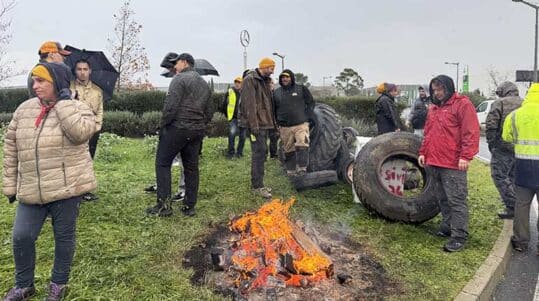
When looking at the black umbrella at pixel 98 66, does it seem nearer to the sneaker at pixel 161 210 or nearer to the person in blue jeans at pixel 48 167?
the sneaker at pixel 161 210

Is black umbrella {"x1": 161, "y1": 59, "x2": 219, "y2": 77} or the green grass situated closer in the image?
the green grass

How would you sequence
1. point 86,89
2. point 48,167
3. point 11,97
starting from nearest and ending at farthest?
point 48,167, point 86,89, point 11,97

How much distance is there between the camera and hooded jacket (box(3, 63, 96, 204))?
10.1 feet

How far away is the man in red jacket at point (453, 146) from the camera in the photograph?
4.64 metres

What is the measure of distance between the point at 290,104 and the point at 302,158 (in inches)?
36.9

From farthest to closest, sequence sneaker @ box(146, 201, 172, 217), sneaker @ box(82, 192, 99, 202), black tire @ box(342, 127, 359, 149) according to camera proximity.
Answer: black tire @ box(342, 127, 359, 149) → sneaker @ box(82, 192, 99, 202) → sneaker @ box(146, 201, 172, 217)

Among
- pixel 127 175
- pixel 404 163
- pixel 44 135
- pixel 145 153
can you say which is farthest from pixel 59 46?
pixel 145 153

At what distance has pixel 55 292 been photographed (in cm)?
326

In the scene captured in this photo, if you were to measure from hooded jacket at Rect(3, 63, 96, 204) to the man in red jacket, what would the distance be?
368 cm

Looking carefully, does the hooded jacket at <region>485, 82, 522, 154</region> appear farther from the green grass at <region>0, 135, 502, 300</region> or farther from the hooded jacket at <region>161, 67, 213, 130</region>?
the hooded jacket at <region>161, 67, 213, 130</region>

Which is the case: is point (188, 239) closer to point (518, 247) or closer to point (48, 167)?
point (48, 167)

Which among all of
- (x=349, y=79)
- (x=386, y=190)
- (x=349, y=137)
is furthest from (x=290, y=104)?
(x=349, y=79)

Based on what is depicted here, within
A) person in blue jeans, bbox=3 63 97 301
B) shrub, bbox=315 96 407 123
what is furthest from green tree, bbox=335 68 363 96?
person in blue jeans, bbox=3 63 97 301

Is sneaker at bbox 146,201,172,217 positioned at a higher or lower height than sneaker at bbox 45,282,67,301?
higher
